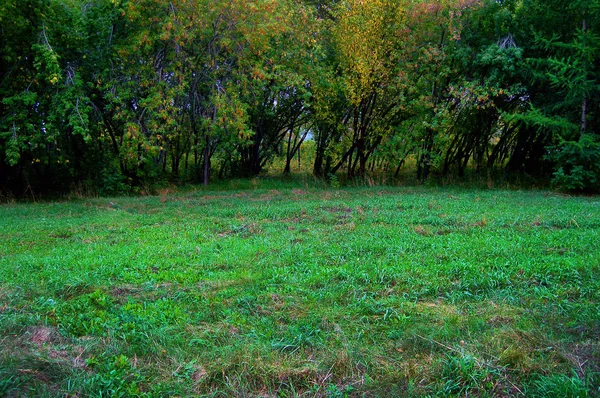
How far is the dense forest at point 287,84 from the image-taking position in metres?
12.0

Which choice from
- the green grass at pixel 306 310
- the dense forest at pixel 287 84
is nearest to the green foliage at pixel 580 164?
the dense forest at pixel 287 84

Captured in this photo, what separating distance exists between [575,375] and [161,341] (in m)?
2.91

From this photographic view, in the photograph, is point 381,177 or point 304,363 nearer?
point 304,363

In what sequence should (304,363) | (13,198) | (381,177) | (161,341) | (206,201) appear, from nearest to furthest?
(304,363) → (161,341) → (206,201) → (13,198) → (381,177)

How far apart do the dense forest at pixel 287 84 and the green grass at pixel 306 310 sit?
598 centimetres

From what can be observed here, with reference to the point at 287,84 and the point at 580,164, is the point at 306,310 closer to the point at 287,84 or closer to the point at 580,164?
the point at 580,164

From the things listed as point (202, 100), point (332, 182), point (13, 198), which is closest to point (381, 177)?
point (332, 182)

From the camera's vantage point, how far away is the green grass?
2.90 m

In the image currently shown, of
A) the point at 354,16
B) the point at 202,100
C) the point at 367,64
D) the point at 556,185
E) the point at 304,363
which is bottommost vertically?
the point at 304,363

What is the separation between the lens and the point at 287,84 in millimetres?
14766

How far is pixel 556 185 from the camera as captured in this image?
43.1ft

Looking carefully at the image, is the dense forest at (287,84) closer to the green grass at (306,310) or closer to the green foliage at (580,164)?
the green foliage at (580,164)

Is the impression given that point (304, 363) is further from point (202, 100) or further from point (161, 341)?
point (202, 100)

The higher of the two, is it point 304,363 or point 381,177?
point 381,177
